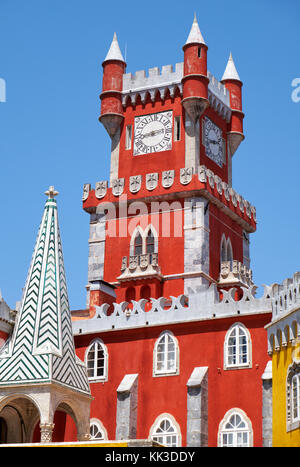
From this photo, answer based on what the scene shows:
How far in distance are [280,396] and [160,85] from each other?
26700 millimetres

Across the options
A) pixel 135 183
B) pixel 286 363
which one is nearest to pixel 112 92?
pixel 135 183

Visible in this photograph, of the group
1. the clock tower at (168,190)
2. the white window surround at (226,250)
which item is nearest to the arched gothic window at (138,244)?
the clock tower at (168,190)

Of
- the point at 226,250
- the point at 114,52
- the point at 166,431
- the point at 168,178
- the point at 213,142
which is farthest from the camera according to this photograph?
the point at 114,52

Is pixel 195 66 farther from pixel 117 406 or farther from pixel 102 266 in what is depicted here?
pixel 117 406

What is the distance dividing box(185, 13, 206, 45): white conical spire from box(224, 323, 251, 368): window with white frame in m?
20.4

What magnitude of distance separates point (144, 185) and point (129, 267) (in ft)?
15.9

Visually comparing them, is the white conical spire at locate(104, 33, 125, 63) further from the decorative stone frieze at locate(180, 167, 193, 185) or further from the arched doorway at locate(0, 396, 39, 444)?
the arched doorway at locate(0, 396, 39, 444)

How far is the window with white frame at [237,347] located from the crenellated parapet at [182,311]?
2.12ft

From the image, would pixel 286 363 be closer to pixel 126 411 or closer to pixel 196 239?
pixel 126 411

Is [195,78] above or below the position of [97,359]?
above

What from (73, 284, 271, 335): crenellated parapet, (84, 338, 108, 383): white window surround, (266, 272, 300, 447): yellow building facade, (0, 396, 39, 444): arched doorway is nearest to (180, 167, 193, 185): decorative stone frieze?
(73, 284, 271, 335): crenellated parapet

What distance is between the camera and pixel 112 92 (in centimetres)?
5375

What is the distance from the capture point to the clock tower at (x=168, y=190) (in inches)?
1908
